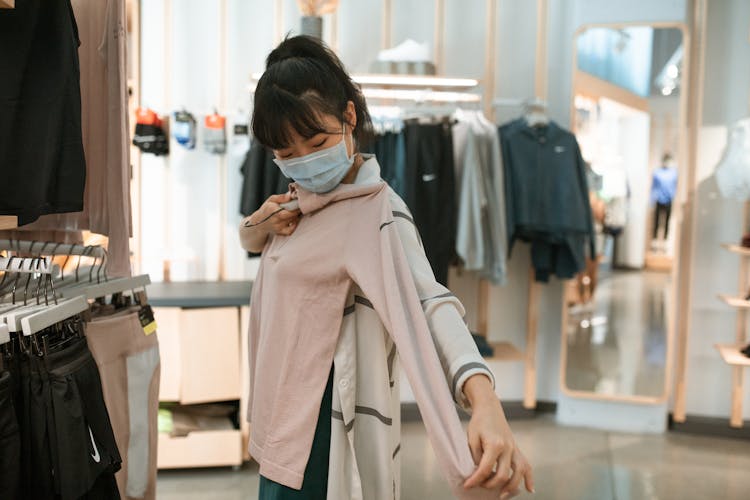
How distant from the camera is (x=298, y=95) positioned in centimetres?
121

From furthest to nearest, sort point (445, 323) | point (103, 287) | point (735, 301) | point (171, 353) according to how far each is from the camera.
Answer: point (735, 301) < point (171, 353) < point (103, 287) < point (445, 323)

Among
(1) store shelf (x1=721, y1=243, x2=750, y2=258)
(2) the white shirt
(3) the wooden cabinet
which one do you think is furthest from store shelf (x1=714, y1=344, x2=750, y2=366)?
(2) the white shirt

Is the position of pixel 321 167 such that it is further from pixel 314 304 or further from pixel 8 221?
pixel 8 221

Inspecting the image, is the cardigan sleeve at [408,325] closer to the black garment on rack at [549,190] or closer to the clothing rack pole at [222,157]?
the black garment on rack at [549,190]

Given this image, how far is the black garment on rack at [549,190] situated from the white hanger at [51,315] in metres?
2.73

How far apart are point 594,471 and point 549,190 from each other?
145 centimetres

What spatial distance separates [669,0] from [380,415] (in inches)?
132

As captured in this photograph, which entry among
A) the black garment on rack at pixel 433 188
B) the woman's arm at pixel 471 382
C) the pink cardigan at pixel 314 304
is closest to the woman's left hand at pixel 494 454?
the woman's arm at pixel 471 382

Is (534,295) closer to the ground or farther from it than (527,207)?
closer to the ground

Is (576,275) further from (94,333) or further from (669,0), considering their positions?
(94,333)

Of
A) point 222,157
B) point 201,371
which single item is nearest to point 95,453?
point 201,371

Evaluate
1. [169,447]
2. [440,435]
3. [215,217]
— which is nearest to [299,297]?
[440,435]

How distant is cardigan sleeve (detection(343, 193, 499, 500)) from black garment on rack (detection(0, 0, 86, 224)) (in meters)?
0.68

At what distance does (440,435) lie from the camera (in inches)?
40.7
